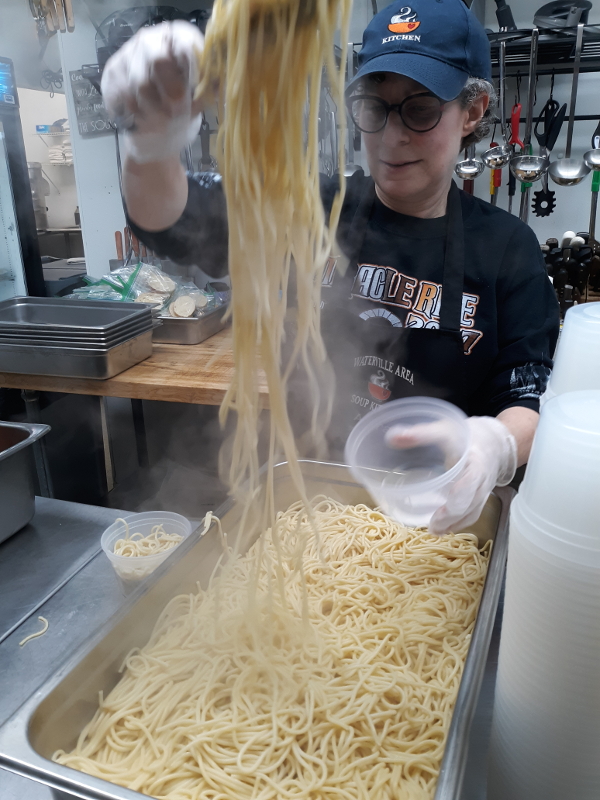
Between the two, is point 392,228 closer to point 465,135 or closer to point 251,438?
point 465,135

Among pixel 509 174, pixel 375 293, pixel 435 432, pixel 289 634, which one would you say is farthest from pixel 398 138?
pixel 509 174

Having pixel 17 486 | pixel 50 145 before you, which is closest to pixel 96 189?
pixel 17 486

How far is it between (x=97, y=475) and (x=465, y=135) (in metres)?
2.70

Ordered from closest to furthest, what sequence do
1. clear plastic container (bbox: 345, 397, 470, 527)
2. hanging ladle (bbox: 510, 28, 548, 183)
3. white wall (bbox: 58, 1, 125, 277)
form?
1. clear plastic container (bbox: 345, 397, 470, 527)
2. hanging ladle (bbox: 510, 28, 548, 183)
3. white wall (bbox: 58, 1, 125, 277)

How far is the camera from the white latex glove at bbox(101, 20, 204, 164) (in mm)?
971

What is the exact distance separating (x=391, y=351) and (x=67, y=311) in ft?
6.00

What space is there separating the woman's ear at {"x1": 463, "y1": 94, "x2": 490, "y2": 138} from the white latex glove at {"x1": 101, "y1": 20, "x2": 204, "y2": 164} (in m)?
1.05

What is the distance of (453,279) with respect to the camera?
1.88 metres

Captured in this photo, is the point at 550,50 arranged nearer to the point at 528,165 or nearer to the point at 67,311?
the point at 528,165

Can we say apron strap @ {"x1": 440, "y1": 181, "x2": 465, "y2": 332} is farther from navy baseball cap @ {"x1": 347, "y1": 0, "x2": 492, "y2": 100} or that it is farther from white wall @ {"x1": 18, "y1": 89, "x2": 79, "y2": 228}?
white wall @ {"x1": 18, "y1": 89, "x2": 79, "y2": 228}

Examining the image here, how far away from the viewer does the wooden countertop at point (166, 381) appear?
2.49m

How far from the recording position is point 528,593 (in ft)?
2.04

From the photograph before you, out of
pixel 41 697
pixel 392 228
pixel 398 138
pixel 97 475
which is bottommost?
pixel 97 475

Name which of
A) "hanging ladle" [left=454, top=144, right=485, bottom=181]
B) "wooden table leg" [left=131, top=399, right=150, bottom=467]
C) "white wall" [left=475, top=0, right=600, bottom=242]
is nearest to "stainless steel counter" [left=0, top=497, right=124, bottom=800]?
"wooden table leg" [left=131, top=399, right=150, bottom=467]
